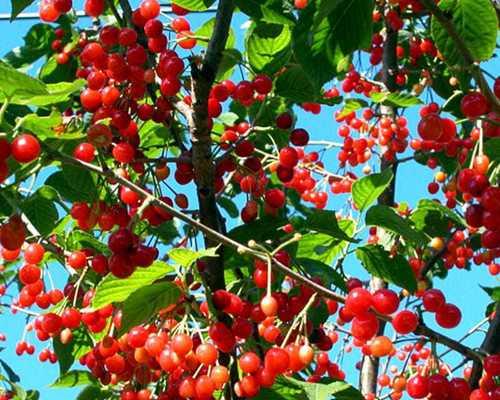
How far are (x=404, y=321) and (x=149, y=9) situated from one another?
4.16 ft

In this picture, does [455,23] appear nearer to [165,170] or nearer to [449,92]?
[165,170]

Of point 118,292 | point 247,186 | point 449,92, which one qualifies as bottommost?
point 118,292

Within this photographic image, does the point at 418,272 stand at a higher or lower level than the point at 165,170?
higher

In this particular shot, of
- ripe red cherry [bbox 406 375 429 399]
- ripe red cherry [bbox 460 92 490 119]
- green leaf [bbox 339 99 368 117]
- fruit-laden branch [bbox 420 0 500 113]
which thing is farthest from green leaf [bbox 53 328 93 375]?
green leaf [bbox 339 99 368 117]

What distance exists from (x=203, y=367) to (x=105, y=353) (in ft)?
1.11

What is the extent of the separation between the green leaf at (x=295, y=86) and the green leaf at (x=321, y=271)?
54 cm

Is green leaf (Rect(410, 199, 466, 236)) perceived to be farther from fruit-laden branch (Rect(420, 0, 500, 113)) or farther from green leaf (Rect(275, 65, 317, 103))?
fruit-laden branch (Rect(420, 0, 500, 113))

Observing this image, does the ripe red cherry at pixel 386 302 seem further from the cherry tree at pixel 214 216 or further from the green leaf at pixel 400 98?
the green leaf at pixel 400 98

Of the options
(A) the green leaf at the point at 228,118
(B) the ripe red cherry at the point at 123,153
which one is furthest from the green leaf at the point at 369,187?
(A) the green leaf at the point at 228,118

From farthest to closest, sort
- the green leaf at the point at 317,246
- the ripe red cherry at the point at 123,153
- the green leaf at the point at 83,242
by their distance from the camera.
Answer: the green leaf at the point at 83,242 < the green leaf at the point at 317,246 < the ripe red cherry at the point at 123,153

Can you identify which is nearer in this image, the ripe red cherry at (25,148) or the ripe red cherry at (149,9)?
the ripe red cherry at (25,148)

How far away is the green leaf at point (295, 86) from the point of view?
2678 millimetres

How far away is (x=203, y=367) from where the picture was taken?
85.7 inches

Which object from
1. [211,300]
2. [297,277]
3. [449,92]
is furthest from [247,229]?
[449,92]
